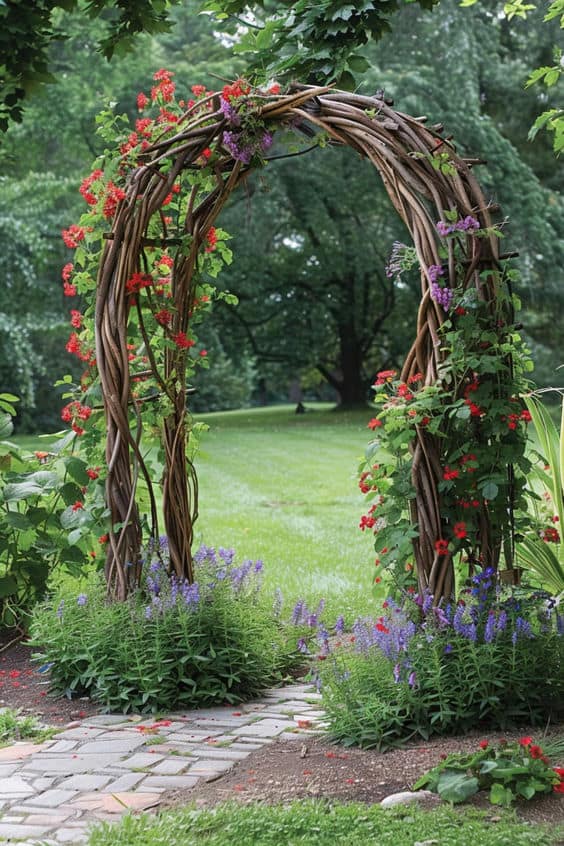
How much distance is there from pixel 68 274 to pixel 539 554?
7.80 ft

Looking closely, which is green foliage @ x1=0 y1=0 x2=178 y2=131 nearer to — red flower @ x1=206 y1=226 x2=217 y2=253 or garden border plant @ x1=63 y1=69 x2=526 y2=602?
garden border plant @ x1=63 y1=69 x2=526 y2=602

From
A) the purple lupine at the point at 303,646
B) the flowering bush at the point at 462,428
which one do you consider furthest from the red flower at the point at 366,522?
the purple lupine at the point at 303,646

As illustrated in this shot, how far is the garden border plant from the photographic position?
352 centimetres

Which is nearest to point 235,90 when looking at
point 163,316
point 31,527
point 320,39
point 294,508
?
point 320,39

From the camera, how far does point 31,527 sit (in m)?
4.66

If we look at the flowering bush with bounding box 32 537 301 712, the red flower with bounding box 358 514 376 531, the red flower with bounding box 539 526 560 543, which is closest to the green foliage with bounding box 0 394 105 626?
the flowering bush with bounding box 32 537 301 712

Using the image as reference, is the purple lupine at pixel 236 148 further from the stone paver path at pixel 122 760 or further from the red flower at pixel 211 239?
the stone paver path at pixel 122 760

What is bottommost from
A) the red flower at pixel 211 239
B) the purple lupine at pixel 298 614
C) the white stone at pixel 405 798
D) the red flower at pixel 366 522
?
the white stone at pixel 405 798

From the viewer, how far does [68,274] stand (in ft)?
14.2

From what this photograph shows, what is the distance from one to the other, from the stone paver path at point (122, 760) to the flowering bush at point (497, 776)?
692mm

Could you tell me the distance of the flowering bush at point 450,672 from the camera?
3301 mm

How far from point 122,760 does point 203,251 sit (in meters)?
2.19

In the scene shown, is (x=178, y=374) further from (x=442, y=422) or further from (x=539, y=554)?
(x=539, y=554)

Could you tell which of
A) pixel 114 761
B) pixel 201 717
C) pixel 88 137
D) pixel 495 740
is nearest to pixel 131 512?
pixel 201 717
